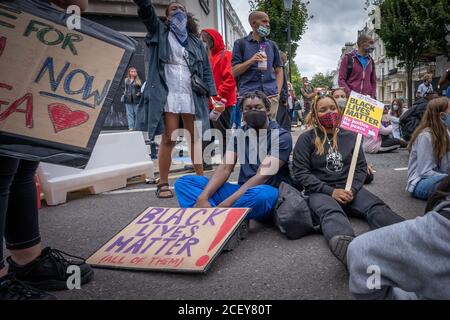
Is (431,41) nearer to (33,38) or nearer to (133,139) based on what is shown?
(133,139)

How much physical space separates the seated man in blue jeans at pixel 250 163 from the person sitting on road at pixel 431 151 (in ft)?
3.99

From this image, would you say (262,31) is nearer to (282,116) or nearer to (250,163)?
(282,116)

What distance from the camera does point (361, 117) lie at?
290 centimetres

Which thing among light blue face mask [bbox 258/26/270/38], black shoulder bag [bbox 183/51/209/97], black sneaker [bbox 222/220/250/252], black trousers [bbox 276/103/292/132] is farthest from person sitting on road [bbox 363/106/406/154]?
black sneaker [bbox 222/220/250/252]

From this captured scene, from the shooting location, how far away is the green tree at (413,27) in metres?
22.0

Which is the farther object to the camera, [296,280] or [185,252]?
[185,252]

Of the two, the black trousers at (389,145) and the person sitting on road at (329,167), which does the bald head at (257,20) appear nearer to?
the person sitting on road at (329,167)

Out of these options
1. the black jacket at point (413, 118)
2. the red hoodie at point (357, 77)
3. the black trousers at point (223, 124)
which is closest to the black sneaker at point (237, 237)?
the black trousers at point (223, 124)

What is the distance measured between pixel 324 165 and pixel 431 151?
1098 mm

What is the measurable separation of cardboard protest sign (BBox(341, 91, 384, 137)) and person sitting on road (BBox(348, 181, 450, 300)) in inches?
59.6

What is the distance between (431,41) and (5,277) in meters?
26.8

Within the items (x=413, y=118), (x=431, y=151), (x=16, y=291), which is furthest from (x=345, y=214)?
(x=413, y=118)

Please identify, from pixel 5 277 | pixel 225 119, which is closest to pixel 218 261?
pixel 5 277

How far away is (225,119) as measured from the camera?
17.2 ft
